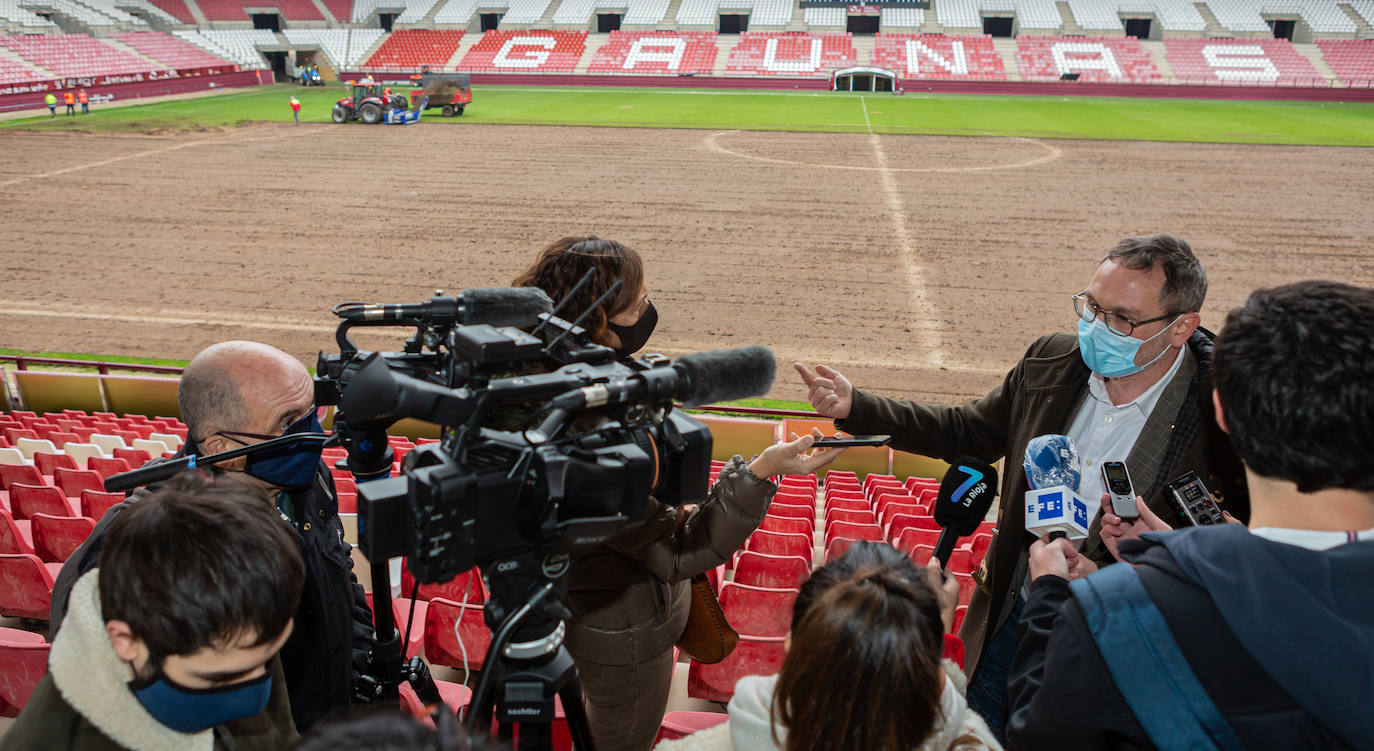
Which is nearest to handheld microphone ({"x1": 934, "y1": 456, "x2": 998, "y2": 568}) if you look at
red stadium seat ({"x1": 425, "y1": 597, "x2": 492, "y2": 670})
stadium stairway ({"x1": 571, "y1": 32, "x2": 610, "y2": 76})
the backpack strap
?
the backpack strap

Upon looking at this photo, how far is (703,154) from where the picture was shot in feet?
78.5

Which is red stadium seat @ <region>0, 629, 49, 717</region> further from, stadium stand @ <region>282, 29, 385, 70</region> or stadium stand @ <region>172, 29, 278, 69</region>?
stadium stand @ <region>282, 29, 385, 70</region>

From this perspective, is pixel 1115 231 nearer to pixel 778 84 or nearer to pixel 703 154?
pixel 703 154

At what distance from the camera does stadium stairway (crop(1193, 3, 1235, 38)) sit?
4909 centimetres

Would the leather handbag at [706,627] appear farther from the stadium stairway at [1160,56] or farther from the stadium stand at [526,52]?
the stadium stairway at [1160,56]

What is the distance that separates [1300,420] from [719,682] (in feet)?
8.63

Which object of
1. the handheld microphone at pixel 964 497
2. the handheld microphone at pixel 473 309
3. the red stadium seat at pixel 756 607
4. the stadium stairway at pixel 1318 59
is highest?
the handheld microphone at pixel 473 309

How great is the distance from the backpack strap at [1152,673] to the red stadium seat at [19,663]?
11.3ft

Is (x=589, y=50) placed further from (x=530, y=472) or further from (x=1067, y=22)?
(x=530, y=472)

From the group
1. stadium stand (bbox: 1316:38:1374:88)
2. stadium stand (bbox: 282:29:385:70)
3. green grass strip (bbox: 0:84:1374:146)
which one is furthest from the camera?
stadium stand (bbox: 282:29:385:70)

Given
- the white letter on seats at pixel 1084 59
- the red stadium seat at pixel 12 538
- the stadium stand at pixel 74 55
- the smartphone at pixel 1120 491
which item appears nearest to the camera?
the smartphone at pixel 1120 491

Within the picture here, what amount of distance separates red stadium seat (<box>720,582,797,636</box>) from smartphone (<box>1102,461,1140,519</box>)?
6.55ft

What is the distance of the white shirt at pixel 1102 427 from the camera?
2.98m

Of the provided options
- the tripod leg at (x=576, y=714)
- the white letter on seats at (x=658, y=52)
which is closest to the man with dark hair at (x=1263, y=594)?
the tripod leg at (x=576, y=714)
